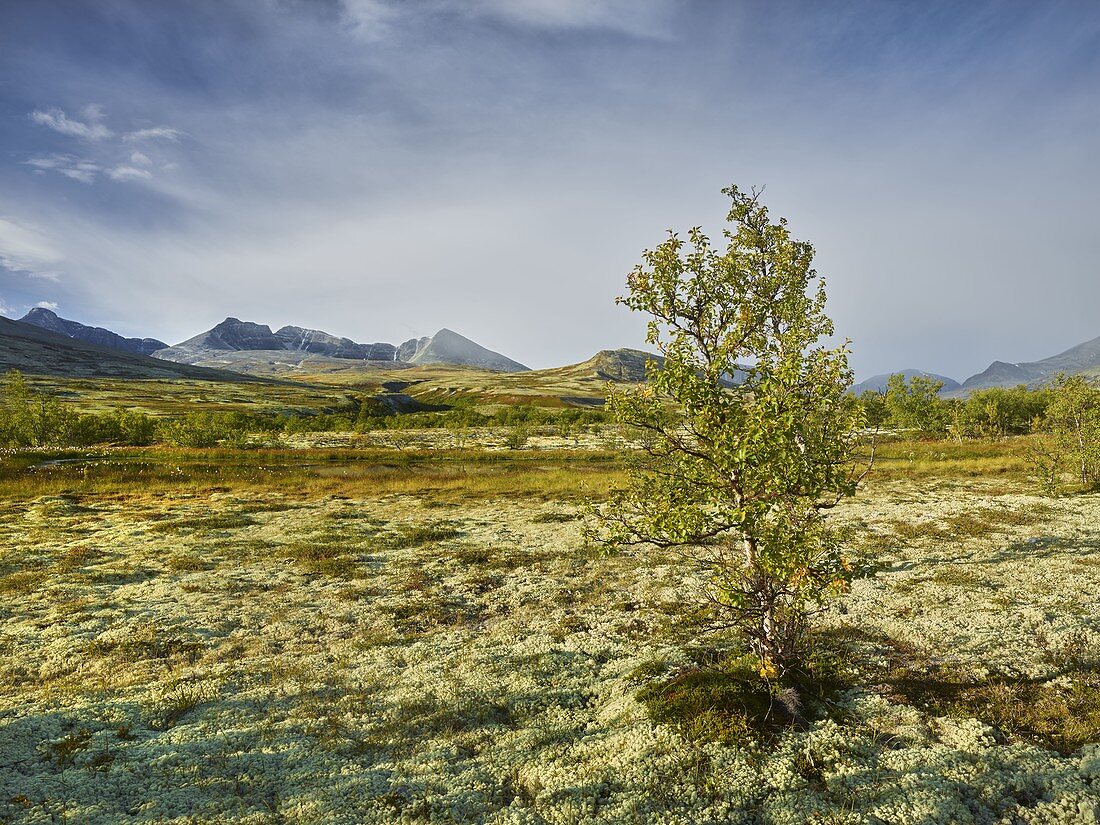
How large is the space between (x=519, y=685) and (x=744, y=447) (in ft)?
25.2

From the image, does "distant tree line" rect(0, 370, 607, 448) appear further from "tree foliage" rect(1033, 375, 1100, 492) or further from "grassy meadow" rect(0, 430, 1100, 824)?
"grassy meadow" rect(0, 430, 1100, 824)

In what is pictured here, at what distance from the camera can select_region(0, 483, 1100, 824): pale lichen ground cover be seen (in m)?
7.77

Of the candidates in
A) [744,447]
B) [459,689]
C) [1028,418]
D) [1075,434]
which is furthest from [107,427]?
[1028,418]

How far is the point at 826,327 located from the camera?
2056cm

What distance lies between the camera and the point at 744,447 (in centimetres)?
790

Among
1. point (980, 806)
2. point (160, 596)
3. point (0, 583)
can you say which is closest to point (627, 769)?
point (980, 806)

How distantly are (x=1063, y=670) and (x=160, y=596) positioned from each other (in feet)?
84.0

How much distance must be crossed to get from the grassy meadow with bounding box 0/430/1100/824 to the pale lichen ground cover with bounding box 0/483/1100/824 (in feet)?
0.21

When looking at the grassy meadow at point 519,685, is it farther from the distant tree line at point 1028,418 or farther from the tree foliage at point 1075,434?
the distant tree line at point 1028,418

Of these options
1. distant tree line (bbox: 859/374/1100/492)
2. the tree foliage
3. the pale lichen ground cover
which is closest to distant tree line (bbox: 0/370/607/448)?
distant tree line (bbox: 859/374/1100/492)

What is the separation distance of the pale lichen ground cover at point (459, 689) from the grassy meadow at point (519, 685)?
→ 0.21 feet

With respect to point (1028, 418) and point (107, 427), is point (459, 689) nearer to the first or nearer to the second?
point (107, 427)

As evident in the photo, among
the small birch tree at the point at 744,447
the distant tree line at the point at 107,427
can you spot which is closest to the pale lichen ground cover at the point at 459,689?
the small birch tree at the point at 744,447

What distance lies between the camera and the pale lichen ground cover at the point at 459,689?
7770 millimetres
